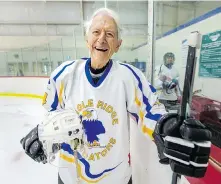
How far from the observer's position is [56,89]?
84 cm

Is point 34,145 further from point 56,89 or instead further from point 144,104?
point 144,104

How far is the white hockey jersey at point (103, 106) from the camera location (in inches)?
31.0

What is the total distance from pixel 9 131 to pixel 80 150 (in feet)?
7.56

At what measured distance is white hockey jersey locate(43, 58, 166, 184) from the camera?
79 cm

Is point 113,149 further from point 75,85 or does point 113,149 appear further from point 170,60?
point 170,60

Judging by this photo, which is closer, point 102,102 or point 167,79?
point 102,102

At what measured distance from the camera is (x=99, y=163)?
0.82 meters

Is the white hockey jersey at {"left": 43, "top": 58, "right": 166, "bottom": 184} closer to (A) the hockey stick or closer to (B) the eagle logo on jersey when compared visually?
(B) the eagle logo on jersey

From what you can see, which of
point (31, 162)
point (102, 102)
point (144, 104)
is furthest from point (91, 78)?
point (31, 162)

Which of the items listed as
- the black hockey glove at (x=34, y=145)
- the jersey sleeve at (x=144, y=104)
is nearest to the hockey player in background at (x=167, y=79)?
the jersey sleeve at (x=144, y=104)

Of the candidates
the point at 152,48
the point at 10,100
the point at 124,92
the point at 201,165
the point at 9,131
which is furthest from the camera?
the point at 10,100

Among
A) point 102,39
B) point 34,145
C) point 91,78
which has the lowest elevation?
point 34,145

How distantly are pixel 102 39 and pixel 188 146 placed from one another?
1.69 ft

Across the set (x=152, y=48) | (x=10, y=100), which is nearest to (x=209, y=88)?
(x=152, y=48)
